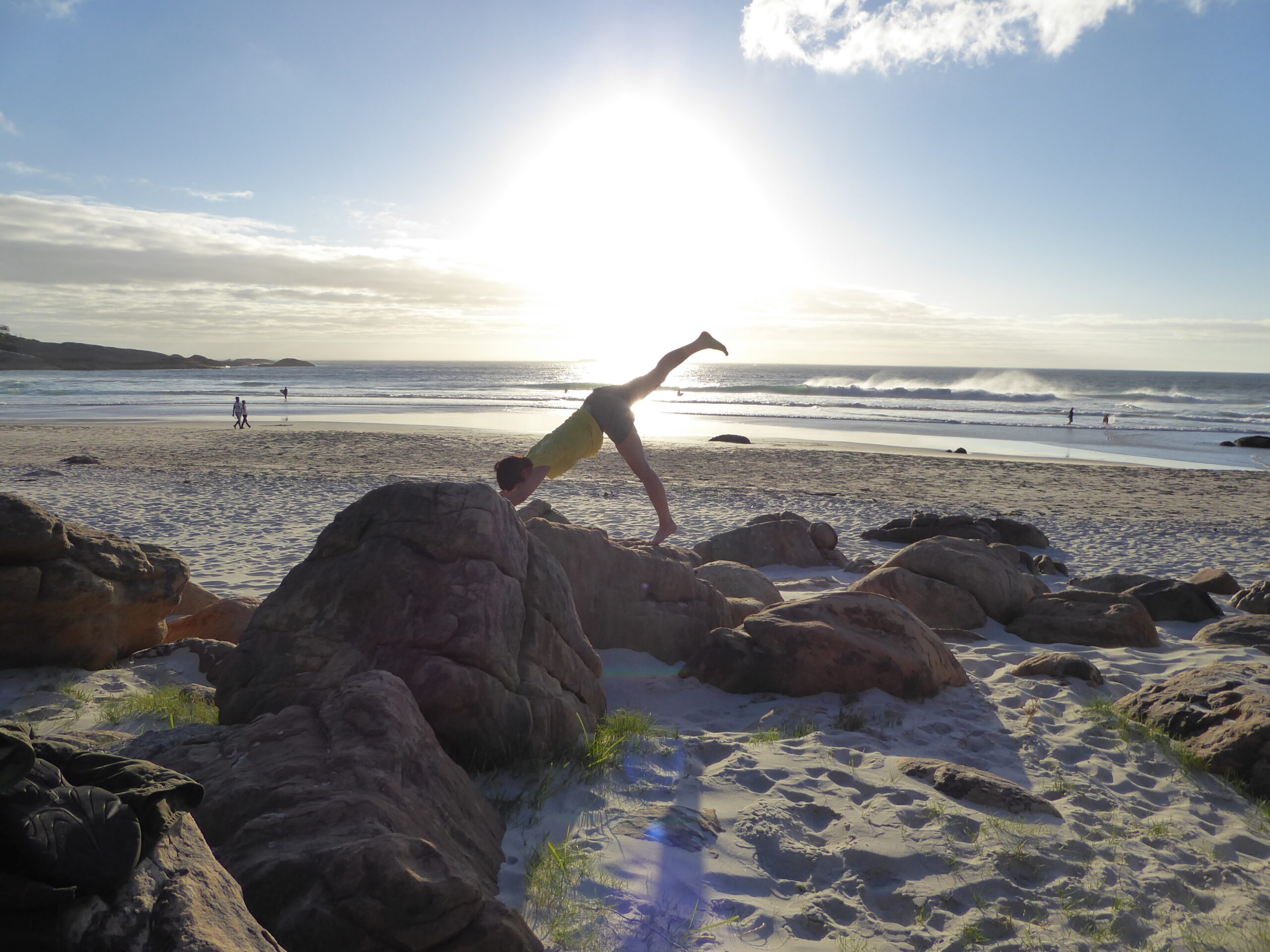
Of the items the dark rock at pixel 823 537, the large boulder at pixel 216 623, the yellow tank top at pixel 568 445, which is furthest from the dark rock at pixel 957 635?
the large boulder at pixel 216 623

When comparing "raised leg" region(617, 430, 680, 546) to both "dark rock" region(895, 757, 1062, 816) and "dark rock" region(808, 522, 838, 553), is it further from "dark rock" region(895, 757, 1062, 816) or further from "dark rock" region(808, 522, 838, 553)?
"dark rock" region(895, 757, 1062, 816)

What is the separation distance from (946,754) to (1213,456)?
28068 millimetres

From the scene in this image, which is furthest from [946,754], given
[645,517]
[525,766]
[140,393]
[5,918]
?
[140,393]

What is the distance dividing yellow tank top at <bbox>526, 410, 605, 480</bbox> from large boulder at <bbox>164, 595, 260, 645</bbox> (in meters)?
2.61

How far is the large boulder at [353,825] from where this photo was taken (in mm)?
2133

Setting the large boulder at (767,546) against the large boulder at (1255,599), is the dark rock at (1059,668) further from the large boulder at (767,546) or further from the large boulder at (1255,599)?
the large boulder at (767,546)

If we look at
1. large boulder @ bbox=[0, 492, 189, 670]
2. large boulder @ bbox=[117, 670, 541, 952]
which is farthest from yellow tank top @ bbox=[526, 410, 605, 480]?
large boulder @ bbox=[117, 670, 541, 952]

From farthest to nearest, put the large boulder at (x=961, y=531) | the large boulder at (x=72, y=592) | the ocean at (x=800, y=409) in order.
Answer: the ocean at (x=800, y=409) < the large boulder at (x=961, y=531) < the large boulder at (x=72, y=592)

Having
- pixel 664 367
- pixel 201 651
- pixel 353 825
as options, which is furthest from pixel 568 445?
pixel 353 825

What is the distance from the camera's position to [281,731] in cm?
298

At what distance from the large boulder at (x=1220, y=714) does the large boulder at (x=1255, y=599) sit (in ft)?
9.14

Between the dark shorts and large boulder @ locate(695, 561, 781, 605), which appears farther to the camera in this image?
large boulder @ locate(695, 561, 781, 605)

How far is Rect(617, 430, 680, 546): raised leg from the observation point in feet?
23.2

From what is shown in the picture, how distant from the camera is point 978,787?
368 cm
